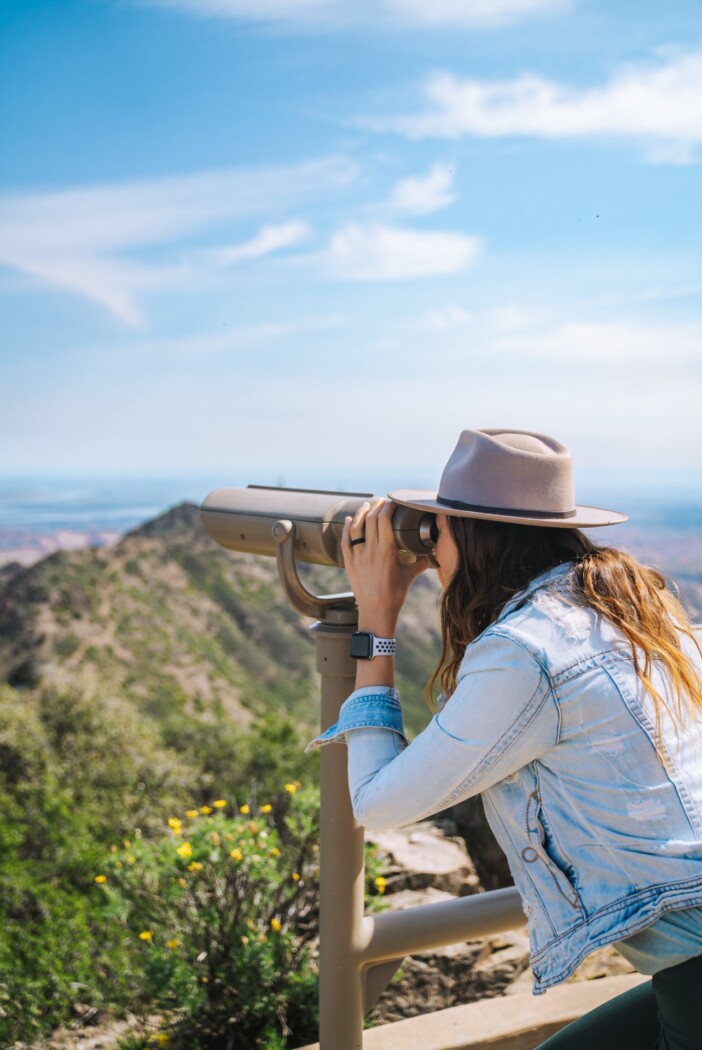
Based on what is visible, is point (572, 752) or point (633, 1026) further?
point (633, 1026)

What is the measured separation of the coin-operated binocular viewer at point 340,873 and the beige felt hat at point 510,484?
283 millimetres

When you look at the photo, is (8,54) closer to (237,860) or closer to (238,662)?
(238,662)

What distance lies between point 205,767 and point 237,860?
4206 millimetres

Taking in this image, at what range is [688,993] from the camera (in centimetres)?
117

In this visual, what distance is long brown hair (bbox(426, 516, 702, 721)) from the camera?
48.7 inches

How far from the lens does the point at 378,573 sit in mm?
1460

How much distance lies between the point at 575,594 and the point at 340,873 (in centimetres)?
77

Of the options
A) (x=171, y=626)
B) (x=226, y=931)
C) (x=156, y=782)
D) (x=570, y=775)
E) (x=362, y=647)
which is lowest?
(x=156, y=782)

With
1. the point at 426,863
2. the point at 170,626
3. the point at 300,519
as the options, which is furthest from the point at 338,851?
the point at 170,626

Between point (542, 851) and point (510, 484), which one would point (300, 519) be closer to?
point (510, 484)

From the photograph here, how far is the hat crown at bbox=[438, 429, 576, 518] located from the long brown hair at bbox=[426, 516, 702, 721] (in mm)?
40

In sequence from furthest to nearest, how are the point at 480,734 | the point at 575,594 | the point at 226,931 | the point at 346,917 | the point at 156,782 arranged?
1. the point at 156,782
2. the point at 226,931
3. the point at 346,917
4. the point at 575,594
5. the point at 480,734

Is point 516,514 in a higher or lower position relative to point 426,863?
higher

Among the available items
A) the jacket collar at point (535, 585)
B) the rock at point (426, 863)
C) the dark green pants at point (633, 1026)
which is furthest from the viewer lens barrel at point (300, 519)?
the rock at point (426, 863)
